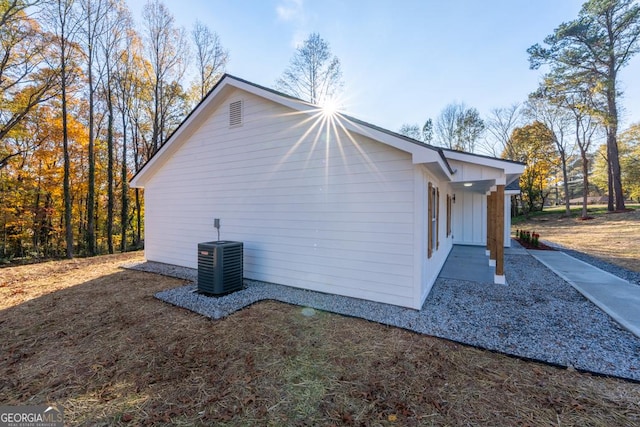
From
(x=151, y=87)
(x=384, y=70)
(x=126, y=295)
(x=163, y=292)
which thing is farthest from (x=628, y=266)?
(x=151, y=87)

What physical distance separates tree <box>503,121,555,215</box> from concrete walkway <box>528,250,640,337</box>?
19.0 metres

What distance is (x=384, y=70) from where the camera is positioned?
9000 mm

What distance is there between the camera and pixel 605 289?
18.4ft

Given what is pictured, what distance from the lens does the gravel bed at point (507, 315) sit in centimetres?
327

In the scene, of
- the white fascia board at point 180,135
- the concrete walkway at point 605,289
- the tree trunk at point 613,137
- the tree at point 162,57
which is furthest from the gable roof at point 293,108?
the tree trunk at point 613,137

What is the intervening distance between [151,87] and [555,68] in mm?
25380

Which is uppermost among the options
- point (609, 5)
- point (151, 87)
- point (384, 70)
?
point (609, 5)

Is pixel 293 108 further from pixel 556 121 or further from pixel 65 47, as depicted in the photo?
pixel 556 121

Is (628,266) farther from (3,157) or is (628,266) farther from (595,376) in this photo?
(3,157)

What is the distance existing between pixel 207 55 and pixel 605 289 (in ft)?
61.9

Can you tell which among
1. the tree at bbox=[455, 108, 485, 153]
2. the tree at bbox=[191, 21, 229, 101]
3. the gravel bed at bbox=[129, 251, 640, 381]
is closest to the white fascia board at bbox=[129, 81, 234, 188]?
the gravel bed at bbox=[129, 251, 640, 381]

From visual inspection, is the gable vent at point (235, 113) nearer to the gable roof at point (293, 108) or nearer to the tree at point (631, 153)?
the gable roof at point (293, 108)

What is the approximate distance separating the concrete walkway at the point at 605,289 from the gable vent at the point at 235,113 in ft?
26.2

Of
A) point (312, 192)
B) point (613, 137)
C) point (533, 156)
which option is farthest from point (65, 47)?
point (533, 156)
